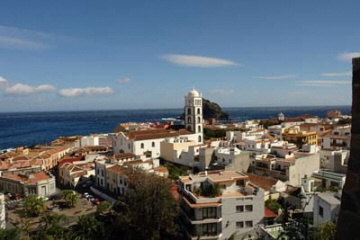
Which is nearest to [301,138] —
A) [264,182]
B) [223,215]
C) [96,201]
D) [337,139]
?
[337,139]

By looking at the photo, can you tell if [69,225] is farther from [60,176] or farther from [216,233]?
[60,176]

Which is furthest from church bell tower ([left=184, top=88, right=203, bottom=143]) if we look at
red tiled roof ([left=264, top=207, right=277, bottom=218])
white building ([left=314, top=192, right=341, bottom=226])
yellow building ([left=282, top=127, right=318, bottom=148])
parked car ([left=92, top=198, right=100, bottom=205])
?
white building ([left=314, top=192, right=341, bottom=226])

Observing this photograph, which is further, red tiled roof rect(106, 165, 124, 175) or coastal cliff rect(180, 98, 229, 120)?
coastal cliff rect(180, 98, 229, 120)

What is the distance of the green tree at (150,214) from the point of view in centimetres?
2181

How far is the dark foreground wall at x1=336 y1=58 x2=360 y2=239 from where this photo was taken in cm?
243

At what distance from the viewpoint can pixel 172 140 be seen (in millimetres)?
44094

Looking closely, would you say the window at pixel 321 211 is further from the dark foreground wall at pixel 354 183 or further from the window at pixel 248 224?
the dark foreground wall at pixel 354 183

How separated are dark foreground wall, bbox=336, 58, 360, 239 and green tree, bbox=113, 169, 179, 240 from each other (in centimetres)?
1987

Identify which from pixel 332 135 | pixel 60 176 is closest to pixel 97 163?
pixel 60 176

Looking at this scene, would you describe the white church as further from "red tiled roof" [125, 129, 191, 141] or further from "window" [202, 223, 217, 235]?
"window" [202, 223, 217, 235]

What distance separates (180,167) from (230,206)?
1780 centimetres

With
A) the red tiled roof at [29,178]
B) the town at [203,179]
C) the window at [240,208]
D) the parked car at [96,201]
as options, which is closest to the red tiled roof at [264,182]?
the town at [203,179]

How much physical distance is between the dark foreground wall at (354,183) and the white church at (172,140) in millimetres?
34982

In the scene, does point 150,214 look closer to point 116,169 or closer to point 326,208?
point 326,208
